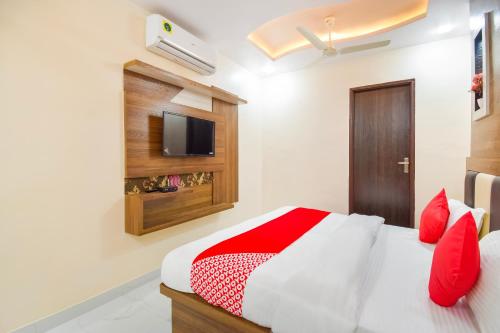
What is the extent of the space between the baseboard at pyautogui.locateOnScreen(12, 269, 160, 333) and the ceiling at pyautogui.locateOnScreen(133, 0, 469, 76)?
2.59m

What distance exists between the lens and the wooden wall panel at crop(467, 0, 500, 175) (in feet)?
5.63

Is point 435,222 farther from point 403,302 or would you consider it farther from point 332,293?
point 332,293

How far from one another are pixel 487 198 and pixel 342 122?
2.13 metres

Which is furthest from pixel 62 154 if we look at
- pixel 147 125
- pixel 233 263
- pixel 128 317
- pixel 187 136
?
pixel 233 263

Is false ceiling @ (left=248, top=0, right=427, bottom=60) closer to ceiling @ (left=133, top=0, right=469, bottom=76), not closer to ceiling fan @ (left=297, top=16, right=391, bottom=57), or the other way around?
ceiling @ (left=133, top=0, right=469, bottom=76)

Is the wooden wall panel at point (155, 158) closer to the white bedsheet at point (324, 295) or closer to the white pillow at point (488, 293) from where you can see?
the white bedsheet at point (324, 295)

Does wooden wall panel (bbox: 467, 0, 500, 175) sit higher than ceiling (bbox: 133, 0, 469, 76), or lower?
lower

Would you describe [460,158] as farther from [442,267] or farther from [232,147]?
[232,147]

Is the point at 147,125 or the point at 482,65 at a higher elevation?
the point at 482,65

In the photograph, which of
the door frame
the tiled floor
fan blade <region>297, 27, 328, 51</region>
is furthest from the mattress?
fan blade <region>297, 27, 328, 51</region>

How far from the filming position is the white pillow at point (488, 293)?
2.84 feet

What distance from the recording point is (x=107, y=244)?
6.95ft

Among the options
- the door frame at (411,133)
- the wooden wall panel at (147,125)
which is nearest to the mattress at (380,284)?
the wooden wall panel at (147,125)

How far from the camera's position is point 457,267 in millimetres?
1019
